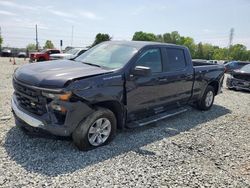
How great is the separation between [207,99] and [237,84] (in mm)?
5157

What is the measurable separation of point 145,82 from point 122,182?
214 cm

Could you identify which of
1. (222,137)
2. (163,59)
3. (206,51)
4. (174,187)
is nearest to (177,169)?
(174,187)

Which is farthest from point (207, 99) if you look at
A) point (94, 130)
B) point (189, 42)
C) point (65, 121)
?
point (189, 42)

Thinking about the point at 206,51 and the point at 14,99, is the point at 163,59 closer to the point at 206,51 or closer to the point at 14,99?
the point at 14,99

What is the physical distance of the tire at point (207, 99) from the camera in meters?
7.56

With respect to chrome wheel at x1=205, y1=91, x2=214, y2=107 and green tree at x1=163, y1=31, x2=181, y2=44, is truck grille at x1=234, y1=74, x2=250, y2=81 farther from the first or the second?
green tree at x1=163, y1=31, x2=181, y2=44

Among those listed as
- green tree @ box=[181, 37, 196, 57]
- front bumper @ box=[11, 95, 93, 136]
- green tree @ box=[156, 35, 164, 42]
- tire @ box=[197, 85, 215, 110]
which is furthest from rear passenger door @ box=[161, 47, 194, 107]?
green tree @ box=[181, 37, 196, 57]

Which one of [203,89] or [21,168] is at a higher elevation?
[203,89]

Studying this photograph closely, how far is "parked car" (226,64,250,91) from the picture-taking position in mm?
11752

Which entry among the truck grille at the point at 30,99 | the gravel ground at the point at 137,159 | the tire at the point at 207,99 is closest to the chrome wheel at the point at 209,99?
the tire at the point at 207,99

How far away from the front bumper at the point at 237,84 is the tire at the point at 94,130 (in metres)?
9.04

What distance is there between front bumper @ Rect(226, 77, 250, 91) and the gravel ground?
6358mm

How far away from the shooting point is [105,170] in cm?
387

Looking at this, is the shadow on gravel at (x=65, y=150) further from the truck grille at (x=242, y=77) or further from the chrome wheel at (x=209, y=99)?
the truck grille at (x=242, y=77)
